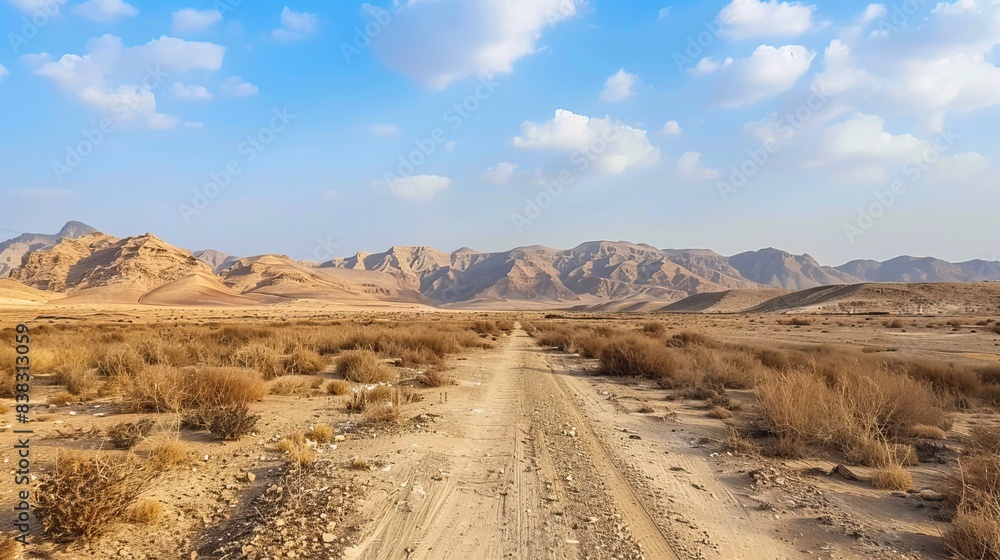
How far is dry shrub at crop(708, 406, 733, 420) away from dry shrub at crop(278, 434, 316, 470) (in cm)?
781

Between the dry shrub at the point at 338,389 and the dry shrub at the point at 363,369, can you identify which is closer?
the dry shrub at the point at 338,389

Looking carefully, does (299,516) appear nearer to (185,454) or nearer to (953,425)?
(185,454)

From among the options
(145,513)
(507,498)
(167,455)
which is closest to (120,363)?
(167,455)

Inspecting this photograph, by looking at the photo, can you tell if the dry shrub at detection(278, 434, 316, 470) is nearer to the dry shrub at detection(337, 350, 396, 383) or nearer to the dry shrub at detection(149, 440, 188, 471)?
the dry shrub at detection(149, 440, 188, 471)

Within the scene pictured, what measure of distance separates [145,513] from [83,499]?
1.81ft

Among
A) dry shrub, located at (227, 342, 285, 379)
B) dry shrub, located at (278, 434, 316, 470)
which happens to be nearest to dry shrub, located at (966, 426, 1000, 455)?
dry shrub, located at (278, 434, 316, 470)

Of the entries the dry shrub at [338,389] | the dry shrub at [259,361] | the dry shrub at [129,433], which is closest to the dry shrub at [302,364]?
the dry shrub at [259,361]

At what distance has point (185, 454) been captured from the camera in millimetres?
6402

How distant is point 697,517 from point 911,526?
209 cm

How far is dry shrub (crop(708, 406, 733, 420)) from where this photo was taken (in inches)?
397

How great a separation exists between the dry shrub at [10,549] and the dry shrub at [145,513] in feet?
2.50

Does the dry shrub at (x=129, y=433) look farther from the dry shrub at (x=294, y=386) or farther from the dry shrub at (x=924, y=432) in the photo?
the dry shrub at (x=924, y=432)

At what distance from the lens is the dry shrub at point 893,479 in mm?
6036

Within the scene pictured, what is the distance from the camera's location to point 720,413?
10.2 meters
